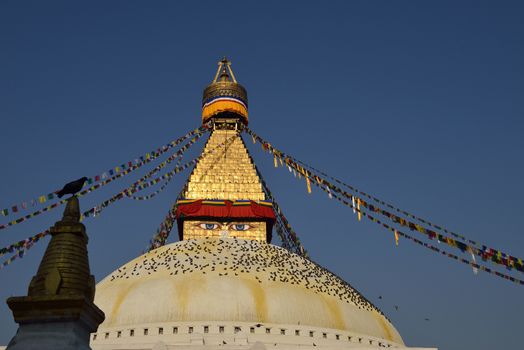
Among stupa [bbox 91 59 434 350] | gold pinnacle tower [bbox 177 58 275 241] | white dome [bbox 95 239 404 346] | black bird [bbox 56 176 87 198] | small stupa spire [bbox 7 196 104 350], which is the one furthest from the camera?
gold pinnacle tower [bbox 177 58 275 241]

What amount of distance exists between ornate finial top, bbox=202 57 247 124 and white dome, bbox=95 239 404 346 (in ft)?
33.1

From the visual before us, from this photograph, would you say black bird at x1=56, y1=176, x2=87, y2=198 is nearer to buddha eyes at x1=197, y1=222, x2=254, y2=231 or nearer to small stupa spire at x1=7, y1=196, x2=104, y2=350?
small stupa spire at x1=7, y1=196, x2=104, y2=350

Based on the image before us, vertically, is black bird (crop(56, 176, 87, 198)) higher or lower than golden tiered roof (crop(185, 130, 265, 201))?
lower

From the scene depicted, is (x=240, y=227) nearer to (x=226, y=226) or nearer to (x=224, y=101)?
(x=226, y=226)

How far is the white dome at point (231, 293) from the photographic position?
1548 centimetres

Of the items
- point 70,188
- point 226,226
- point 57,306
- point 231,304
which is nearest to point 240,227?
point 226,226

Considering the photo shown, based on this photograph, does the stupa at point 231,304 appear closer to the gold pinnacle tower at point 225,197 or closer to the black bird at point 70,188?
the gold pinnacle tower at point 225,197

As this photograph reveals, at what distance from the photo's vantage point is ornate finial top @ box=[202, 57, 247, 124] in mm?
27719

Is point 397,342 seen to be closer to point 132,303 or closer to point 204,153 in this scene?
point 132,303

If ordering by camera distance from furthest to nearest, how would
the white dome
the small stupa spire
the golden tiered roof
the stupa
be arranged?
the golden tiered roof < the white dome < the stupa < the small stupa spire

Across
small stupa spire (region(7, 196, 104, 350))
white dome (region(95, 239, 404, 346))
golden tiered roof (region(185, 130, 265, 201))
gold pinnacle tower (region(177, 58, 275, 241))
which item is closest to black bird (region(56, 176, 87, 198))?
small stupa spire (region(7, 196, 104, 350))

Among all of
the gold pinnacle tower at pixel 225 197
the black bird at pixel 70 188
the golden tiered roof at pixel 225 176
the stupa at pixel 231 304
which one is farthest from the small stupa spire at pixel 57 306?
the golden tiered roof at pixel 225 176

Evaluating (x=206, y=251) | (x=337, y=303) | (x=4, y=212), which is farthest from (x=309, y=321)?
(x=4, y=212)

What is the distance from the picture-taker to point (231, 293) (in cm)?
1580
